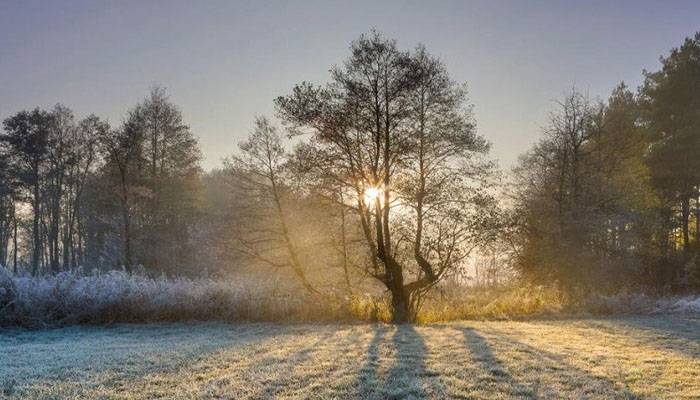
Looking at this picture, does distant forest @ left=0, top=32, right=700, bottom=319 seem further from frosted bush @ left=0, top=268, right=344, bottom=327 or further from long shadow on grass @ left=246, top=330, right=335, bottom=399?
long shadow on grass @ left=246, top=330, right=335, bottom=399

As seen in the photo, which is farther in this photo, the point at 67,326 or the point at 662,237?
the point at 662,237

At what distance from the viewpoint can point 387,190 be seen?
1438 cm

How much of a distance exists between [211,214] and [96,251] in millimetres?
10046

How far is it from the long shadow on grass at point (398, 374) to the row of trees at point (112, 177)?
20256 millimetres

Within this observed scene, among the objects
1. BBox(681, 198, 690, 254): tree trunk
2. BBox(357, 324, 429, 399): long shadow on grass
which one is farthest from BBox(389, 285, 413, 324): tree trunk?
BBox(681, 198, 690, 254): tree trunk

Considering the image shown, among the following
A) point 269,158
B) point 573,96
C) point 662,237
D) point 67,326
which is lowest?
point 67,326

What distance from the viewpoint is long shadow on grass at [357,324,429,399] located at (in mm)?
5402

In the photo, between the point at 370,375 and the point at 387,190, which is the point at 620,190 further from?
the point at 370,375

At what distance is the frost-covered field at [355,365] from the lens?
555 cm

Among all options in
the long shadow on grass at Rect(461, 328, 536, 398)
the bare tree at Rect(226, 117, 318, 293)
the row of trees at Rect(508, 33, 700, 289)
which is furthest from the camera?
the row of trees at Rect(508, 33, 700, 289)

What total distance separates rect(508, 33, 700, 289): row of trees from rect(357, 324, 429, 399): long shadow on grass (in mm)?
8772

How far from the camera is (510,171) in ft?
88.5

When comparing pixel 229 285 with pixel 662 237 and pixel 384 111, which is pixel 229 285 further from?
pixel 662 237

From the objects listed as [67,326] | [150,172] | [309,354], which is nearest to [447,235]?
[309,354]
